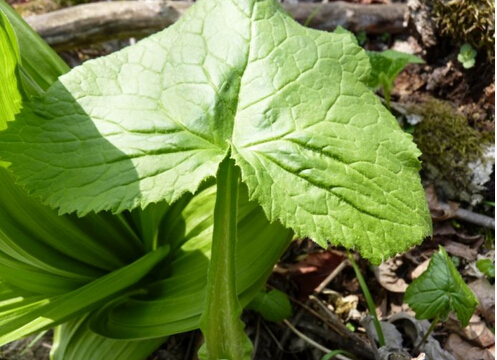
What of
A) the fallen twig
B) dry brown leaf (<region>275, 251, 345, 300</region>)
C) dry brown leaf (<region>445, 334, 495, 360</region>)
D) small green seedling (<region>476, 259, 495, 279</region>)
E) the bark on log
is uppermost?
the bark on log

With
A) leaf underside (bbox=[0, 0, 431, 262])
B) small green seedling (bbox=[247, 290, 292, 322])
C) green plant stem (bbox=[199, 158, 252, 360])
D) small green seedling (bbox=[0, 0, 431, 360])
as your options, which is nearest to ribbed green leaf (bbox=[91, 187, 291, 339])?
small green seedling (bbox=[0, 0, 431, 360])

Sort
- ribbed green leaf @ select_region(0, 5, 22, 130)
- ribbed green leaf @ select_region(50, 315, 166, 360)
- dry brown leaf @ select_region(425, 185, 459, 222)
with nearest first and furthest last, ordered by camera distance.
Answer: ribbed green leaf @ select_region(0, 5, 22, 130)
ribbed green leaf @ select_region(50, 315, 166, 360)
dry brown leaf @ select_region(425, 185, 459, 222)

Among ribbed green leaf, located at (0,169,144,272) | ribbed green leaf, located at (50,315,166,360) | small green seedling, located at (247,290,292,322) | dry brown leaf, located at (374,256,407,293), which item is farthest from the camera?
dry brown leaf, located at (374,256,407,293)

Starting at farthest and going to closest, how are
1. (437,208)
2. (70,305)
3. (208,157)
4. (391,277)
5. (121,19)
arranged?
1. (121,19)
2. (437,208)
3. (391,277)
4. (70,305)
5. (208,157)

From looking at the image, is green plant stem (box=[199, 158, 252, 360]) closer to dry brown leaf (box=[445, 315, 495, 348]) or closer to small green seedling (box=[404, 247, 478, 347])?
small green seedling (box=[404, 247, 478, 347])

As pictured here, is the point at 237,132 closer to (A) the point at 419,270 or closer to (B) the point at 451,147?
(A) the point at 419,270

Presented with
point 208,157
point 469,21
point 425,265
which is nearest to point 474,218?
point 425,265

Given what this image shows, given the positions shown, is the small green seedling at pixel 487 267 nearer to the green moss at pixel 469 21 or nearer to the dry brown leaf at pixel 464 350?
the dry brown leaf at pixel 464 350

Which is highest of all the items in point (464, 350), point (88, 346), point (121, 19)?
point (121, 19)
